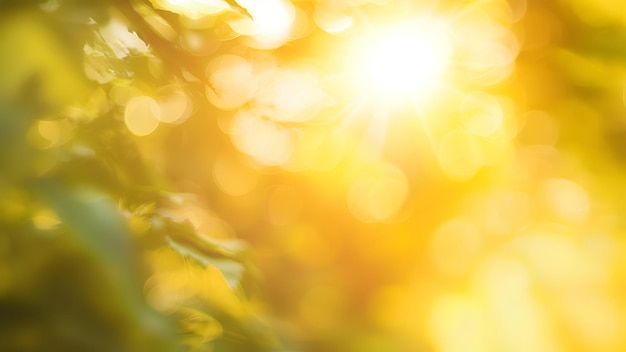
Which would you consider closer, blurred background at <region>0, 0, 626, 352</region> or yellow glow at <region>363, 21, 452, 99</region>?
blurred background at <region>0, 0, 626, 352</region>

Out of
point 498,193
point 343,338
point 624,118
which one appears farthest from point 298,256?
point 624,118

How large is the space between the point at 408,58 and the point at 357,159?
0.42 ft

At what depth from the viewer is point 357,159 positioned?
27.1 inches

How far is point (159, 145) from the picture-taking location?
1.99 ft

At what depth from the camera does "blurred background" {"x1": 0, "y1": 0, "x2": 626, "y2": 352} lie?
478 mm

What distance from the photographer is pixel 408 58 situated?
71 centimetres

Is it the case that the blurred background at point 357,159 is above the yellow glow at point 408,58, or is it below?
below

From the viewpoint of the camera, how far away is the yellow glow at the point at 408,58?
69cm

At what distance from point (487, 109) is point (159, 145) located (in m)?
0.36

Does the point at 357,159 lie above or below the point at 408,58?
below

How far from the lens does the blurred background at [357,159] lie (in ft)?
1.57

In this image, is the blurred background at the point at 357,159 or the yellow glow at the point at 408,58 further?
the yellow glow at the point at 408,58

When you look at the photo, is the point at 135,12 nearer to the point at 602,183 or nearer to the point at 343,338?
the point at 343,338

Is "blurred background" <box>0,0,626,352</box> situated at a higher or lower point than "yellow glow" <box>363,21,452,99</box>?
lower
